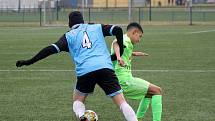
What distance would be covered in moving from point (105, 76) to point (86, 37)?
21.6 inches

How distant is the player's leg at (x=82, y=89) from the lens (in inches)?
288

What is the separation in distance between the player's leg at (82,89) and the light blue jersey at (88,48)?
0.33ft

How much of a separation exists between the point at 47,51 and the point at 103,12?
188ft

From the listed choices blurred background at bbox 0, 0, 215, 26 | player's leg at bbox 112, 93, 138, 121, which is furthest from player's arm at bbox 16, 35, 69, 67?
blurred background at bbox 0, 0, 215, 26

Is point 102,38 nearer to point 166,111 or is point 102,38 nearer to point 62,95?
point 166,111

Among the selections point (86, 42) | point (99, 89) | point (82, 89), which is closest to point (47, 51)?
point (86, 42)

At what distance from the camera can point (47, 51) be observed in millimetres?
7156

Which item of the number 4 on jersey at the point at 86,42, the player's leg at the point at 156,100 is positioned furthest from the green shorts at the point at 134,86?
the number 4 on jersey at the point at 86,42

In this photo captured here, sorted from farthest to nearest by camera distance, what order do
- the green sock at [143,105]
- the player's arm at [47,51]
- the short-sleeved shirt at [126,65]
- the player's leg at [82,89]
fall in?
the green sock at [143,105] < the short-sleeved shirt at [126,65] < the player's leg at [82,89] < the player's arm at [47,51]

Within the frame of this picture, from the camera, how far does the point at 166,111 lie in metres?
9.55

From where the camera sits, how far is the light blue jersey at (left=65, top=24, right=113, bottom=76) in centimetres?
719

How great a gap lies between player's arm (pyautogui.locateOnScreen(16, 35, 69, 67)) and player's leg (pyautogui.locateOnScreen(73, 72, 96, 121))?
457mm

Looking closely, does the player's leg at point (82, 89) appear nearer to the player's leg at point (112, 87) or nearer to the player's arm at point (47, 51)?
the player's leg at point (112, 87)

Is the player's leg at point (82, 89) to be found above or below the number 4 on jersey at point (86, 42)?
below
